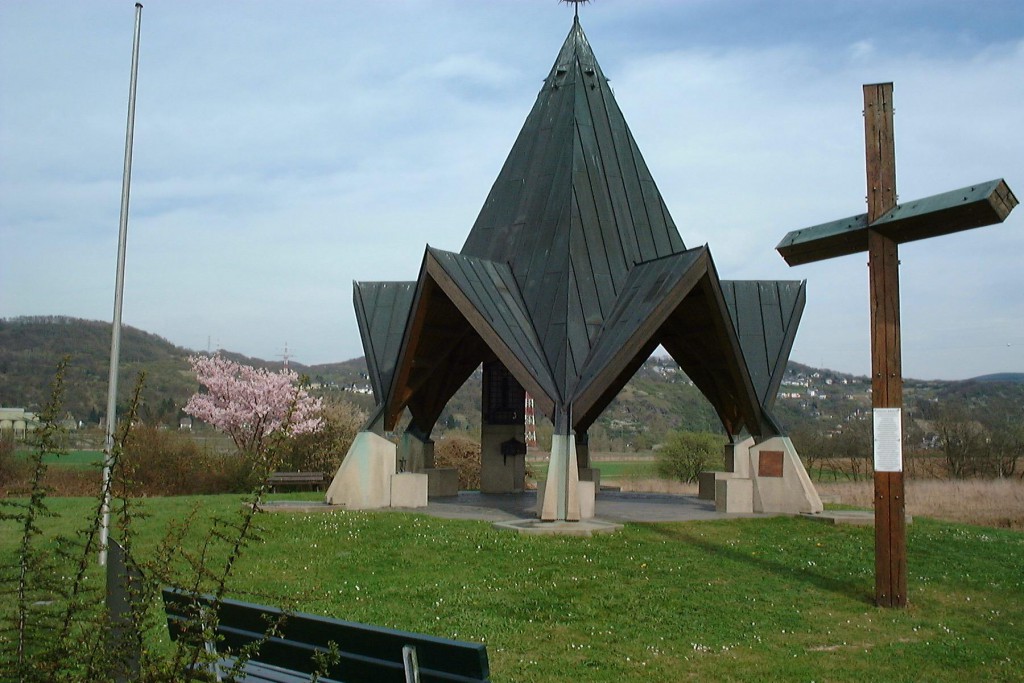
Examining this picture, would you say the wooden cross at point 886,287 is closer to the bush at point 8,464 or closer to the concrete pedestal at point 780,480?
the concrete pedestal at point 780,480

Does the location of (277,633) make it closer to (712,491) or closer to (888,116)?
(888,116)

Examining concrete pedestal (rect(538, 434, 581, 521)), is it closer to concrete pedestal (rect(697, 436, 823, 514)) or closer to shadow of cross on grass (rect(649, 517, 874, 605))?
shadow of cross on grass (rect(649, 517, 874, 605))

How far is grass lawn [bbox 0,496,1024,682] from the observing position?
7.07m

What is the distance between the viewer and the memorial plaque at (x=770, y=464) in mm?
16266

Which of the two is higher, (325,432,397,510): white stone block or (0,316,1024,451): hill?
(0,316,1024,451): hill

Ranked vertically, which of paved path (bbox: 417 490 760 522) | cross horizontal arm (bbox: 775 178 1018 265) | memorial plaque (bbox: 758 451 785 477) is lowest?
paved path (bbox: 417 490 760 522)

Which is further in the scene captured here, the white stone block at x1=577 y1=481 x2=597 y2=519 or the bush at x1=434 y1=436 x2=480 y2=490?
the bush at x1=434 y1=436 x2=480 y2=490

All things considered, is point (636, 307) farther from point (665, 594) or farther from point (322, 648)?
point (322, 648)

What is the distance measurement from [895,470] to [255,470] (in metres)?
6.80

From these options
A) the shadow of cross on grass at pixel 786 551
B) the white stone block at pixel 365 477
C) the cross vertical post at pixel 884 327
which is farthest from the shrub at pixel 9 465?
the cross vertical post at pixel 884 327

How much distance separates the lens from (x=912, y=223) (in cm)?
872

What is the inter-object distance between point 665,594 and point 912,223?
4.26 m

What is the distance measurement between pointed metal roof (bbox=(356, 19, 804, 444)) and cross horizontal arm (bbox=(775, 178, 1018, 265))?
5.02m

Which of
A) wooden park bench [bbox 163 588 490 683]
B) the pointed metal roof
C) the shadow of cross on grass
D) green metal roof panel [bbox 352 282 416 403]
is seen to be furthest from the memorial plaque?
wooden park bench [bbox 163 588 490 683]
